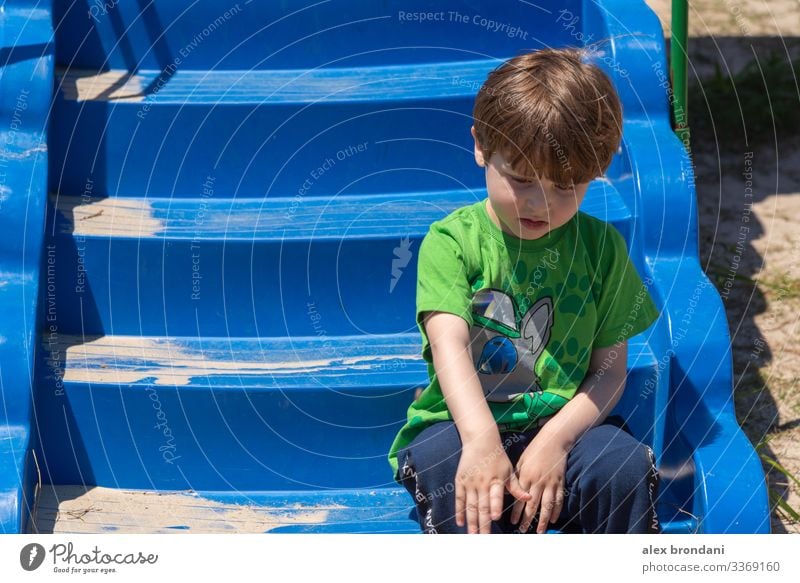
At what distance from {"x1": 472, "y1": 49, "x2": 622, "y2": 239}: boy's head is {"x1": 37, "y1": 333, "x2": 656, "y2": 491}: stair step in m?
0.48

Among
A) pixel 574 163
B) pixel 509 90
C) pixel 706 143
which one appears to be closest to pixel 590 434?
pixel 574 163

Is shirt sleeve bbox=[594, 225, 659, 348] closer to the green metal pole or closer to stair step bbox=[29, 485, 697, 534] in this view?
stair step bbox=[29, 485, 697, 534]

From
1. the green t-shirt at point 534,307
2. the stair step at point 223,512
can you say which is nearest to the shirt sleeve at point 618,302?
the green t-shirt at point 534,307

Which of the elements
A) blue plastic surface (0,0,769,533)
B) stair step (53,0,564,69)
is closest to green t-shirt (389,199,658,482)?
blue plastic surface (0,0,769,533)

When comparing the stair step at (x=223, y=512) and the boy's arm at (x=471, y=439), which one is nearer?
the boy's arm at (x=471, y=439)

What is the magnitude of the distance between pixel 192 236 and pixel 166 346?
0.21 metres

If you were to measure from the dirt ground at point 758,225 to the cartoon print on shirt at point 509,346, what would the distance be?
2.38ft

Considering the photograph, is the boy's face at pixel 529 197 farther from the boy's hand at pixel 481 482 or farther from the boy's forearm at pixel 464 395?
the boy's hand at pixel 481 482

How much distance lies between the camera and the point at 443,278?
1.74 meters

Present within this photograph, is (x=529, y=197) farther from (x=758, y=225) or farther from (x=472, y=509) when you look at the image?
(x=758, y=225)

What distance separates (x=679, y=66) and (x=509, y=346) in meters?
0.81

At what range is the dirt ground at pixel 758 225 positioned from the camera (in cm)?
255

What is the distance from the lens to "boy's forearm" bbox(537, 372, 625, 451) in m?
1.75

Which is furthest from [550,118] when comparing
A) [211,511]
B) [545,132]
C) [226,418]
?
[211,511]
